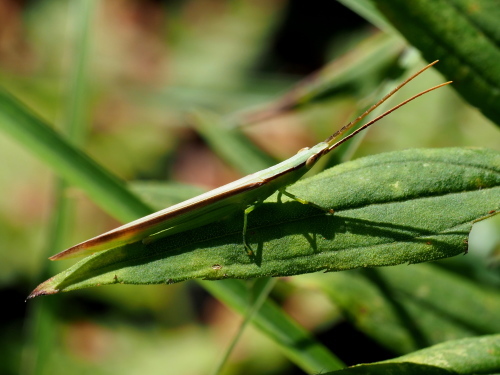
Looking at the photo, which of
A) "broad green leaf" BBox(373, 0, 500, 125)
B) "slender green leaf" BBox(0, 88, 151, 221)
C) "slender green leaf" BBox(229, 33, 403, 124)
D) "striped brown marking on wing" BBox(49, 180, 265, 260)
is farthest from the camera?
"slender green leaf" BBox(229, 33, 403, 124)

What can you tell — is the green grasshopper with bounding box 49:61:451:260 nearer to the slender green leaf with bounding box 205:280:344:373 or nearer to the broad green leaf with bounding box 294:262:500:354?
the slender green leaf with bounding box 205:280:344:373

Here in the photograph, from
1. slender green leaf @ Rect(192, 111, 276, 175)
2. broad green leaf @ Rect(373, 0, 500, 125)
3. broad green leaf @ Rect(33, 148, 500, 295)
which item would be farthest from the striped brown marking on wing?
broad green leaf @ Rect(373, 0, 500, 125)

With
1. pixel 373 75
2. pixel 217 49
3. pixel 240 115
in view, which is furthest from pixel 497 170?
pixel 217 49

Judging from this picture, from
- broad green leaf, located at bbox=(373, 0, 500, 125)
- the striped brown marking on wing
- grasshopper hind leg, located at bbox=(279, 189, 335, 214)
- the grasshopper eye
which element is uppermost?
broad green leaf, located at bbox=(373, 0, 500, 125)

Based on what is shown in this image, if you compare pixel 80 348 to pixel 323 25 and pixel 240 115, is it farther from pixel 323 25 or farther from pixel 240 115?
pixel 323 25

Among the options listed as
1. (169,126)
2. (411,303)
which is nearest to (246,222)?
(411,303)

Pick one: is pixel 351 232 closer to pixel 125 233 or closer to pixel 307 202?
pixel 307 202

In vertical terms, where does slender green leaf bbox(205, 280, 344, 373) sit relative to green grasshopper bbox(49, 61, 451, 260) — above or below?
below
